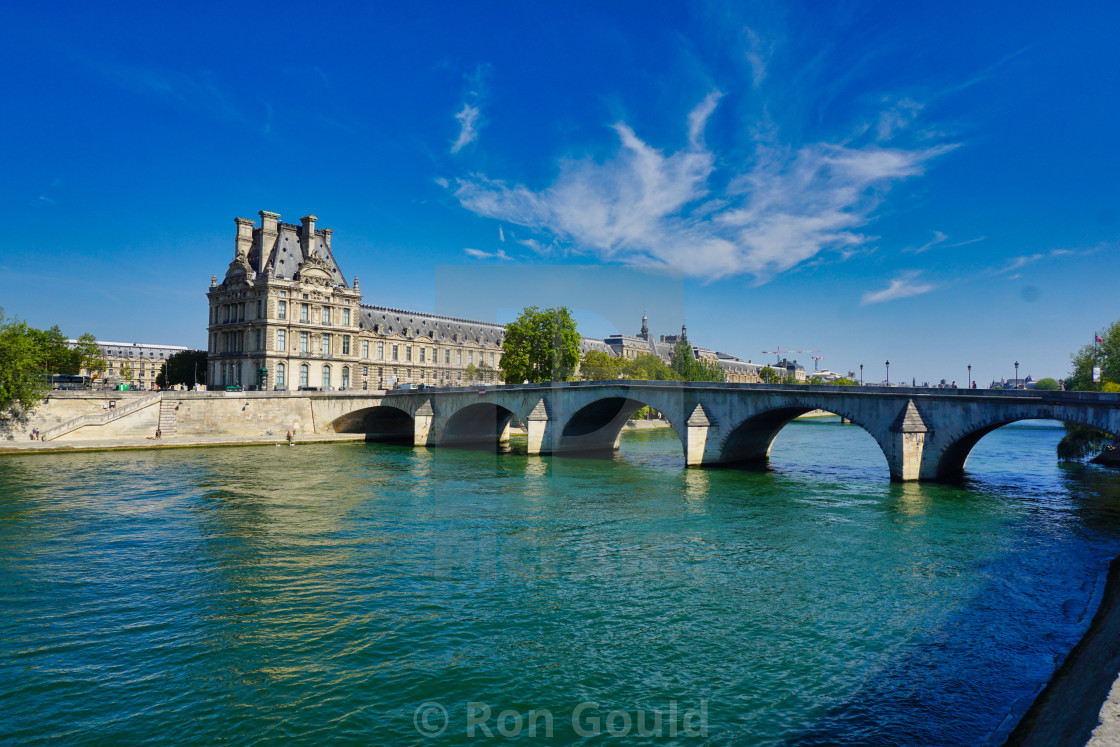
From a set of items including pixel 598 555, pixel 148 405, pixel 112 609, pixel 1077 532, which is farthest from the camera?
pixel 148 405

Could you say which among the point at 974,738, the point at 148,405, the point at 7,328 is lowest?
the point at 974,738

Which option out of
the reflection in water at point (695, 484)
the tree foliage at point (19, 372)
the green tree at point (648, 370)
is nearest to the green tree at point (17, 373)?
the tree foliage at point (19, 372)

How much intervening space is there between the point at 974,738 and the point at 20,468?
45.0m

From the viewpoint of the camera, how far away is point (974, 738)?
10.3 metres

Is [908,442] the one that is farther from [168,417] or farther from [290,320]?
[290,320]

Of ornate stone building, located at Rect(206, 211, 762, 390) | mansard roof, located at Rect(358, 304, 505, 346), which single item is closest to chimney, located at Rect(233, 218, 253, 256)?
ornate stone building, located at Rect(206, 211, 762, 390)

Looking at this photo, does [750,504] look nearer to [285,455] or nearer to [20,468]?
[285,455]

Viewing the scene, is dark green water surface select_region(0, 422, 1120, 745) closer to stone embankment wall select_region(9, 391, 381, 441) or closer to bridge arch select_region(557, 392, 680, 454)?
bridge arch select_region(557, 392, 680, 454)

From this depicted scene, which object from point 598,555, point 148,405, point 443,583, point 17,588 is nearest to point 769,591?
point 598,555

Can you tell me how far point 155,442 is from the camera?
48.7m

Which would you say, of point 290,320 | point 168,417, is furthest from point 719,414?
point 290,320

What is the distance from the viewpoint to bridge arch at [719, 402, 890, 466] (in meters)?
39.5

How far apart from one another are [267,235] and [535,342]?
107ft

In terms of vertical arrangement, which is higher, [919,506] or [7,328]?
[7,328]
